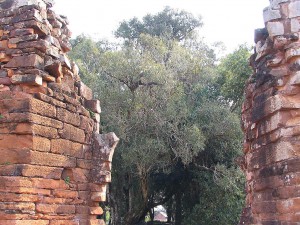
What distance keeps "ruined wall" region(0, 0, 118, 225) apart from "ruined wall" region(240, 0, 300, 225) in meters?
2.06

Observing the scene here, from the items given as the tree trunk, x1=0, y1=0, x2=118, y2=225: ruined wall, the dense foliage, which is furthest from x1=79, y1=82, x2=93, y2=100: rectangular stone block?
the tree trunk

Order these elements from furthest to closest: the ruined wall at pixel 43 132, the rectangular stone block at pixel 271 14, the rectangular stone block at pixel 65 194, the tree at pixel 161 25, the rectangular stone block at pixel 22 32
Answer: the tree at pixel 161 25 < the rectangular stone block at pixel 22 32 < the rectangular stone block at pixel 65 194 < the rectangular stone block at pixel 271 14 < the ruined wall at pixel 43 132

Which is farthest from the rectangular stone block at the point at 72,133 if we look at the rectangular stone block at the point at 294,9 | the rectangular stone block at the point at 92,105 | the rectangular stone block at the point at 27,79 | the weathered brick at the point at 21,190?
the rectangular stone block at the point at 294,9

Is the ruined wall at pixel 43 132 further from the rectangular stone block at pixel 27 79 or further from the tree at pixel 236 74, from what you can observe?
the tree at pixel 236 74

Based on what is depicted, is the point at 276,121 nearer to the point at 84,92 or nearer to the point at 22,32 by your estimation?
the point at 84,92

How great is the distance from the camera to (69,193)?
547cm

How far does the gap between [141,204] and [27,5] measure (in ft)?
45.1

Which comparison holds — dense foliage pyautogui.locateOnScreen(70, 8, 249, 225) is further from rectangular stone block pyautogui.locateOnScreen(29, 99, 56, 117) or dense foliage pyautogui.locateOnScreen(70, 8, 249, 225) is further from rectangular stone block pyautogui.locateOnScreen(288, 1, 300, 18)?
rectangular stone block pyautogui.locateOnScreen(288, 1, 300, 18)

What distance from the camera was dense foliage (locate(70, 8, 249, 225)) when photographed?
1661cm

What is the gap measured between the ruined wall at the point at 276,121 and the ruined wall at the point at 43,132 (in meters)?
2.06

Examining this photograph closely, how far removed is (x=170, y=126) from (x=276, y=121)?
38.5 ft

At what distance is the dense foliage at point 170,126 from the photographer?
16609 mm

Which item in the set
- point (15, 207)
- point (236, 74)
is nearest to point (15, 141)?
point (15, 207)

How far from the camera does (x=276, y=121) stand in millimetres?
4938
